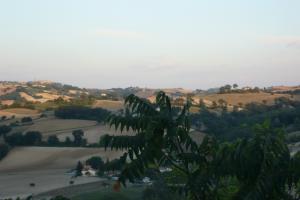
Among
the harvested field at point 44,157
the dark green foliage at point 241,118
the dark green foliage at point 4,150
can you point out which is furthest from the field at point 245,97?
the dark green foliage at point 4,150

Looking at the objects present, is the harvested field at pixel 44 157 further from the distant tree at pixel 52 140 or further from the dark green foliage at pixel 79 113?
the dark green foliage at pixel 79 113

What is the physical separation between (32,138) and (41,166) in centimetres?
880

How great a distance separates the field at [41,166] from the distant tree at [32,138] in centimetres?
224

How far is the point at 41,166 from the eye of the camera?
79.8m

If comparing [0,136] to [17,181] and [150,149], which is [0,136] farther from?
[150,149]

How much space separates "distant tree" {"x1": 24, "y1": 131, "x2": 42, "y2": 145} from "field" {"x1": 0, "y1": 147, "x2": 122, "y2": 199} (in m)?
2.24

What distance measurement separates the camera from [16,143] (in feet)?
286

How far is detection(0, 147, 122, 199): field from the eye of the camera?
6471 centimetres

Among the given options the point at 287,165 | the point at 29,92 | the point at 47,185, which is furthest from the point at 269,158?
the point at 29,92

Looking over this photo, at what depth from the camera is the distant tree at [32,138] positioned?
87000 mm

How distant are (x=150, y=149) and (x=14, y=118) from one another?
104m

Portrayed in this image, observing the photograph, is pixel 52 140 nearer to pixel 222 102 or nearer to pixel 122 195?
pixel 222 102

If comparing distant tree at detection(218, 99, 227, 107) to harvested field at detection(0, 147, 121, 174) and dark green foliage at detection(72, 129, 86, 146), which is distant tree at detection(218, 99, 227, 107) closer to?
dark green foliage at detection(72, 129, 86, 146)

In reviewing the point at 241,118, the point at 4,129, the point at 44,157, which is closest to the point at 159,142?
the point at 44,157
